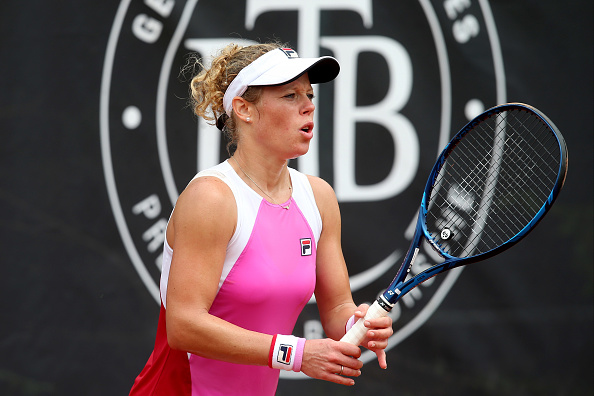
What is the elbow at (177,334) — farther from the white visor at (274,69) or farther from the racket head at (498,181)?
the racket head at (498,181)

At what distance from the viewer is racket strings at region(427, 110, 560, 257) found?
3111 mm

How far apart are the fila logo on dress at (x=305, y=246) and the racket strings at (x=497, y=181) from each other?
47.0 inches

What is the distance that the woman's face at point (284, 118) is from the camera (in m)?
2.06

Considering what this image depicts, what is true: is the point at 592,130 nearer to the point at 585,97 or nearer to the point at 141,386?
the point at 585,97

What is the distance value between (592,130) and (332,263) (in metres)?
1.66

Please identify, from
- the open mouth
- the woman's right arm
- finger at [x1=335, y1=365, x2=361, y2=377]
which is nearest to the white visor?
the open mouth

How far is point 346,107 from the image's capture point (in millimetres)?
3285

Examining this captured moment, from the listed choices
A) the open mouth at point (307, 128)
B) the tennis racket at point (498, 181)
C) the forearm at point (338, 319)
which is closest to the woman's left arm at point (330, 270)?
the forearm at point (338, 319)

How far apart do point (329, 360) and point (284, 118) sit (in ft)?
2.34

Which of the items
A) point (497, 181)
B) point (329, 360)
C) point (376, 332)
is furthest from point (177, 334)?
point (497, 181)

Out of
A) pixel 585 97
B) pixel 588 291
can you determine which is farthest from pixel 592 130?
pixel 588 291

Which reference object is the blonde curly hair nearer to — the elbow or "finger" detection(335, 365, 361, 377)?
the elbow

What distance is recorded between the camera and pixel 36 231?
336 cm

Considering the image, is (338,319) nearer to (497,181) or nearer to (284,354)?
(284,354)
